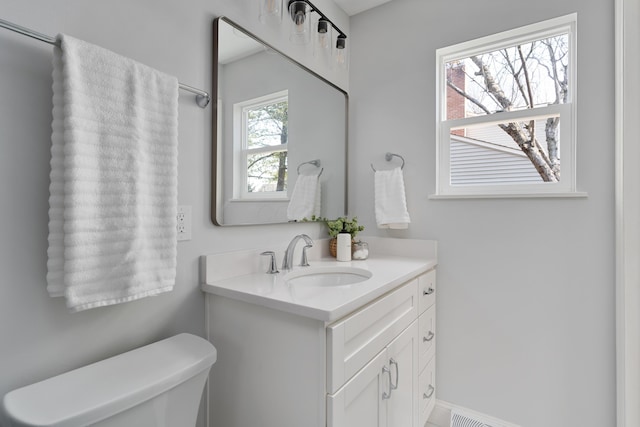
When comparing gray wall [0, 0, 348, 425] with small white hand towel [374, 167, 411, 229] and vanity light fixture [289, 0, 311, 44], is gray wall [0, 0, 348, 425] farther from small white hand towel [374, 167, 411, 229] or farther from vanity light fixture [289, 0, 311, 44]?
small white hand towel [374, 167, 411, 229]

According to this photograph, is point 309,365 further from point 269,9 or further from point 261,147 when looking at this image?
point 269,9

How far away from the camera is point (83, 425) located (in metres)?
0.68

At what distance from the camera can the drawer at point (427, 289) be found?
1.58 metres

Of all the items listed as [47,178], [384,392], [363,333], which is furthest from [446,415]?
[47,178]

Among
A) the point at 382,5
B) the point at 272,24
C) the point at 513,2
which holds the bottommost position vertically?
the point at 272,24

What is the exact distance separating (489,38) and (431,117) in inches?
19.0

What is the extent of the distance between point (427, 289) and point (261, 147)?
3.60 feet

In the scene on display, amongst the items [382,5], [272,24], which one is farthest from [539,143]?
[272,24]

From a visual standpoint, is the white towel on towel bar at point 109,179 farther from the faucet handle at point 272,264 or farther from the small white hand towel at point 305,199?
the small white hand towel at point 305,199

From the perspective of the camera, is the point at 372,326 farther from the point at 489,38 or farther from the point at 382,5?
the point at 382,5

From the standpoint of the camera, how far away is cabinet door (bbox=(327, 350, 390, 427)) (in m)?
0.93

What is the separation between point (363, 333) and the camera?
1.07 metres

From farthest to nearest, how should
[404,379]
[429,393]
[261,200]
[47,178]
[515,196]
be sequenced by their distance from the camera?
[429,393] < [515,196] < [261,200] < [404,379] < [47,178]

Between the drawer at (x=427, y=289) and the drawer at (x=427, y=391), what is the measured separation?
0.32 metres
